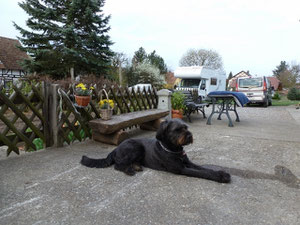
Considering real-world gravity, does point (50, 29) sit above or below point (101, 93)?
above

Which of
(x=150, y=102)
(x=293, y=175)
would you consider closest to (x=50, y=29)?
(x=150, y=102)

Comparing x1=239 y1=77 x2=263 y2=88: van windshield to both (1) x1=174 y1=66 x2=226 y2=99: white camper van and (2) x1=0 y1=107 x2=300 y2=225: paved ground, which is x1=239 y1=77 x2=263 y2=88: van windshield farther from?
(2) x1=0 y1=107 x2=300 y2=225: paved ground

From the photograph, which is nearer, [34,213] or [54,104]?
[34,213]

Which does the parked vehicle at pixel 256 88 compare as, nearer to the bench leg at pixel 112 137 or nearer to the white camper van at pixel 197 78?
the white camper van at pixel 197 78

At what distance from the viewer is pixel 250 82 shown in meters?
15.6

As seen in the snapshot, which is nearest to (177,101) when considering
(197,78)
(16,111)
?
(16,111)

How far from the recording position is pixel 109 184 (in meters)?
2.71

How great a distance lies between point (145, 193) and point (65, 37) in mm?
15602

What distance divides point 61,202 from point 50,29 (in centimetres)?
1642

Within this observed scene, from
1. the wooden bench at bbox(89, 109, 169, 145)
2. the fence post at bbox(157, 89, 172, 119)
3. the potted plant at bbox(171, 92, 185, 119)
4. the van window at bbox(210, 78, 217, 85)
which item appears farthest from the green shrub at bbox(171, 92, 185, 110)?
the van window at bbox(210, 78, 217, 85)

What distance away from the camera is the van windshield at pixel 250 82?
50.1 ft

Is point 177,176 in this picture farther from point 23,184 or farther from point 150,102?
point 150,102

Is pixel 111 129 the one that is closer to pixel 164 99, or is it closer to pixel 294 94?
pixel 164 99

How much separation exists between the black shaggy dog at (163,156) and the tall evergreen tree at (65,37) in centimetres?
1368
